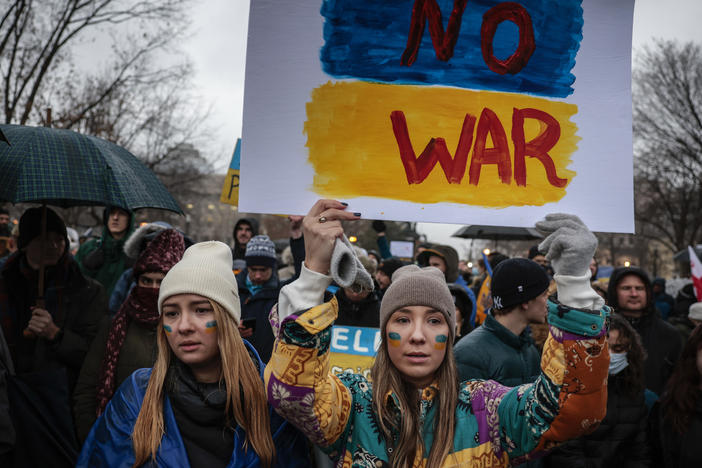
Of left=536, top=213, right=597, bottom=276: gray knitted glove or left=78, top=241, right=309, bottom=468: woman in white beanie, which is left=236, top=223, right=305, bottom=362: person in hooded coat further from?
left=536, top=213, right=597, bottom=276: gray knitted glove

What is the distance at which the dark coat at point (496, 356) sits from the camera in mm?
3307

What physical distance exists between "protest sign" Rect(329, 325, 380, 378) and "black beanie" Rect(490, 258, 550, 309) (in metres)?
0.87

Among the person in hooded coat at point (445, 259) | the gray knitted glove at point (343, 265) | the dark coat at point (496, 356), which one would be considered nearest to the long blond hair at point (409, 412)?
the gray knitted glove at point (343, 265)

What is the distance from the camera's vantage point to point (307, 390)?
191 centimetres

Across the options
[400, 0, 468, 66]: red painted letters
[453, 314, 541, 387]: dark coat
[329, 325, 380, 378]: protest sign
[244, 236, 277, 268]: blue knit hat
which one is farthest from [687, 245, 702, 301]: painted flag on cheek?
[400, 0, 468, 66]: red painted letters

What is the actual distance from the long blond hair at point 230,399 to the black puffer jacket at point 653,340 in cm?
367

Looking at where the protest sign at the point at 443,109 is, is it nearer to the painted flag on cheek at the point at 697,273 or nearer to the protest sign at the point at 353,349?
the protest sign at the point at 353,349

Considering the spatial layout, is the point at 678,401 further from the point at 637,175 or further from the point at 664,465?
the point at 637,175

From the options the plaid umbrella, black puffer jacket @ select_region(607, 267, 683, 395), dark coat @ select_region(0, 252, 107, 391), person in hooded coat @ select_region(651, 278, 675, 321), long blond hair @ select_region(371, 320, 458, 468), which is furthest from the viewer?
person in hooded coat @ select_region(651, 278, 675, 321)

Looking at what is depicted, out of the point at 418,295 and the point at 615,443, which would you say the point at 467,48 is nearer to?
the point at 418,295

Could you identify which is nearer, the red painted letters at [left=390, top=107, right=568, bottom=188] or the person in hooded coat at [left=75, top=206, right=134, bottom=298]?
the red painted letters at [left=390, top=107, right=568, bottom=188]

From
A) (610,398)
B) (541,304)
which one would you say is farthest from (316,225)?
(610,398)

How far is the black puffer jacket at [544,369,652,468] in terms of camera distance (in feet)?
12.0

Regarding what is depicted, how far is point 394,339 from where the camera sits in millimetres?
Answer: 2232
